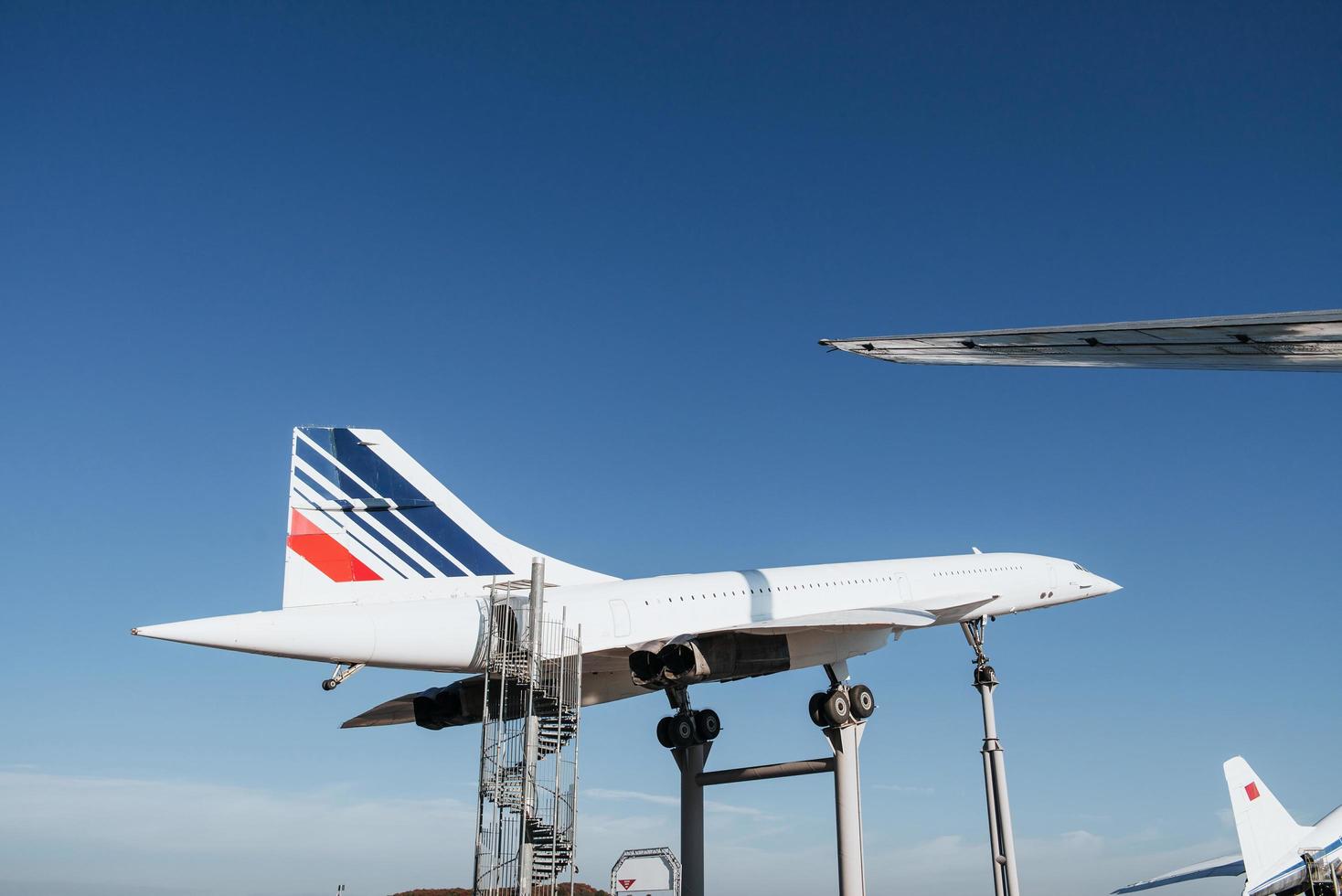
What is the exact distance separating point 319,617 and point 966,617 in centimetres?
1356

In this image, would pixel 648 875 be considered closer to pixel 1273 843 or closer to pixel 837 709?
pixel 837 709

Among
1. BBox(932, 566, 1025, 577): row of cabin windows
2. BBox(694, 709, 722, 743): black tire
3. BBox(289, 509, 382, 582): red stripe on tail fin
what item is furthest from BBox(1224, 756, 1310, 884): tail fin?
BBox(289, 509, 382, 582): red stripe on tail fin

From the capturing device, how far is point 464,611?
50.0ft

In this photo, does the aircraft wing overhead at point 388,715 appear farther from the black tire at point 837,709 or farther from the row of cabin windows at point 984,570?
the row of cabin windows at point 984,570

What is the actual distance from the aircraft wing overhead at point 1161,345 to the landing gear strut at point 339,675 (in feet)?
24.5

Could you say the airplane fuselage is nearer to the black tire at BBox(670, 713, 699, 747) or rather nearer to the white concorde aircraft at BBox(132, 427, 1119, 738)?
the white concorde aircraft at BBox(132, 427, 1119, 738)

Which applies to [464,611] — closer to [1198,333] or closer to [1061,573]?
[1198,333]

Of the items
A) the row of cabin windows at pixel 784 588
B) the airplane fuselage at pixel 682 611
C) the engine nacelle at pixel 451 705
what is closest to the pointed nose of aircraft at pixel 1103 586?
the airplane fuselage at pixel 682 611

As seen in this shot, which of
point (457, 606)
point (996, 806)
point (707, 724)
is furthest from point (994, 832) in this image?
point (457, 606)

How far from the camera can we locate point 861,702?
63.1 feet

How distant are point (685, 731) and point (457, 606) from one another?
232 inches

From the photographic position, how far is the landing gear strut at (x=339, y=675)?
561 inches

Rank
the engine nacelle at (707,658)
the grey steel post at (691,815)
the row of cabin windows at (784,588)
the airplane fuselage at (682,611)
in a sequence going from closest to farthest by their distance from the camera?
the airplane fuselage at (682,611), the engine nacelle at (707,658), the row of cabin windows at (784,588), the grey steel post at (691,815)

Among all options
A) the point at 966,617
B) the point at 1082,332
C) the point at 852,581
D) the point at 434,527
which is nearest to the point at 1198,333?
the point at 1082,332
